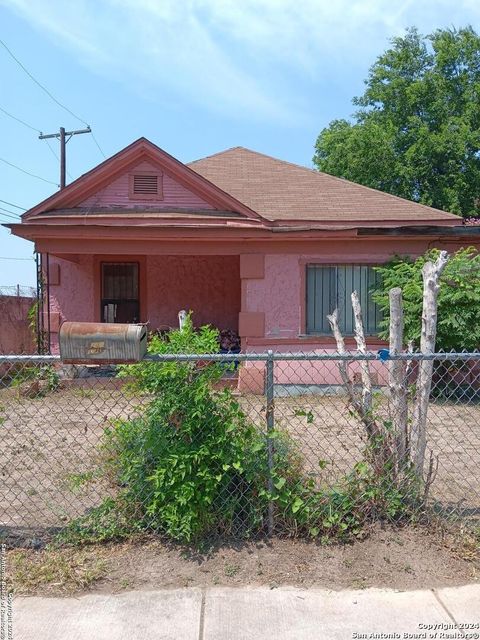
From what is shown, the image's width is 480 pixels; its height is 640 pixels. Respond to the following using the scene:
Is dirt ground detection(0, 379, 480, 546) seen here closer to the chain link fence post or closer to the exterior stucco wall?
the chain link fence post

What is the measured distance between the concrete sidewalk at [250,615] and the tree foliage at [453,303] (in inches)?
220

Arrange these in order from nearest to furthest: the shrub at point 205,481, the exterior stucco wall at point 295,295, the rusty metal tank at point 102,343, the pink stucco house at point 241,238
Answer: the rusty metal tank at point 102,343
the shrub at point 205,481
the pink stucco house at point 241,238
the exterior stucco wall at point 295,295

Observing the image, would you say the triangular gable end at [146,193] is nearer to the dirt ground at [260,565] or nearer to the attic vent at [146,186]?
the attic vent at [146,186]

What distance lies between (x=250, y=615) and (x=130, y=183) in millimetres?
8365

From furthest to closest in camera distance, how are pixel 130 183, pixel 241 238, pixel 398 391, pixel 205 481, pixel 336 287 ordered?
pixel 130 183 → pixel 336 287 → pixel 241 238 → pixel 398 391 → pixel 205 481

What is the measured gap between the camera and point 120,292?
11.1 metres

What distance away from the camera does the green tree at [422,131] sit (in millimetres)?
21828

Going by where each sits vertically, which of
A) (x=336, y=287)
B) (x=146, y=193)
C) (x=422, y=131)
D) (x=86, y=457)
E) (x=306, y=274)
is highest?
(x=422, y=131)

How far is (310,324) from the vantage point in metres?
9.52

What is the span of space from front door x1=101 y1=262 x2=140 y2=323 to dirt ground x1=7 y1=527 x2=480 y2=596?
25.5 feet

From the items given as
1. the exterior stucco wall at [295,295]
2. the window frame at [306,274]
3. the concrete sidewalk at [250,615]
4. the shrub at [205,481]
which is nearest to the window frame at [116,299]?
the exterior stucco wall at [295,295]

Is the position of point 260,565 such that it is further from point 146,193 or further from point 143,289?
point 143,289

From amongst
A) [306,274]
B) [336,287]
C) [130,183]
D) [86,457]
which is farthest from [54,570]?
[130,183]

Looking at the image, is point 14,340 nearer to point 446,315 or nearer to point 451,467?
point 446,315
